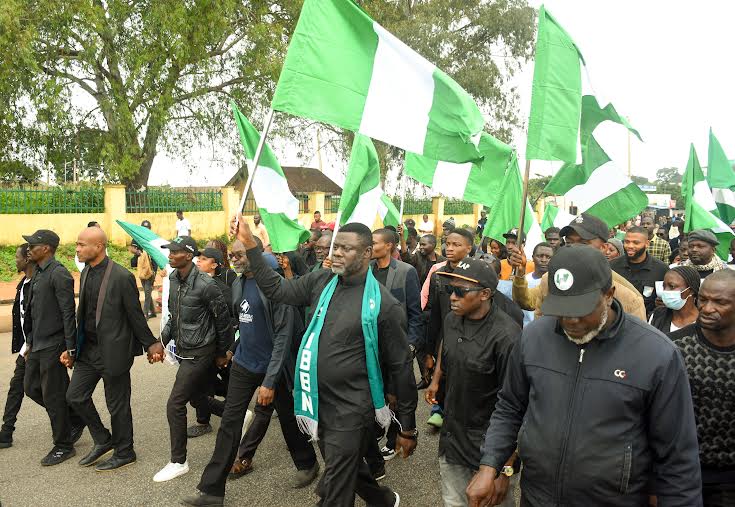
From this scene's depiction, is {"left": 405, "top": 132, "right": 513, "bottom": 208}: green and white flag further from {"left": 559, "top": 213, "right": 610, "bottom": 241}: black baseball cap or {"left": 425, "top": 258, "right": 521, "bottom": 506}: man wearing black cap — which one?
{"left": 425, "top": 258, "right": 521, "bottom": 506}: man wearing black cap

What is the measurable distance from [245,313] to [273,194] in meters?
1.45

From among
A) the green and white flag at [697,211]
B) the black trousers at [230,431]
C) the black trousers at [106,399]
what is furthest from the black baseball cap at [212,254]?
the green and white flag at [697,211]

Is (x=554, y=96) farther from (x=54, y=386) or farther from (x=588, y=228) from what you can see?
(x=54, y=386)

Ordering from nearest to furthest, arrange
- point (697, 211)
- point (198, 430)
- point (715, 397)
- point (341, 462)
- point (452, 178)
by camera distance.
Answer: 1. point (715, 397)
2. point (341, 462)
3. point (198, 430)
4. point (452, 178)
5. point (697, 211)

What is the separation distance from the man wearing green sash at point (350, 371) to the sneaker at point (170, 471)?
64.6 inches

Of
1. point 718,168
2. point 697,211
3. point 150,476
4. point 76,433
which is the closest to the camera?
point 150,476

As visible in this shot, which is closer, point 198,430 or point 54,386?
point 54,386

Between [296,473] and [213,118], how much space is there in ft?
63.5

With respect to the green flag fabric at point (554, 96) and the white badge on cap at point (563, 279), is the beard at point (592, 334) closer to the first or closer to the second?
the white badge on cap at point (563, 279)

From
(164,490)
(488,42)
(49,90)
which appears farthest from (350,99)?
(488,42)

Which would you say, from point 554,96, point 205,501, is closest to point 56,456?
point 205,501

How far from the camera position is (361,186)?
5.96 meters

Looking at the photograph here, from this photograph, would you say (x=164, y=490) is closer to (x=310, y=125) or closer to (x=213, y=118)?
(x=213, y=118)

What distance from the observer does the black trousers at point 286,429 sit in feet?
15.9
